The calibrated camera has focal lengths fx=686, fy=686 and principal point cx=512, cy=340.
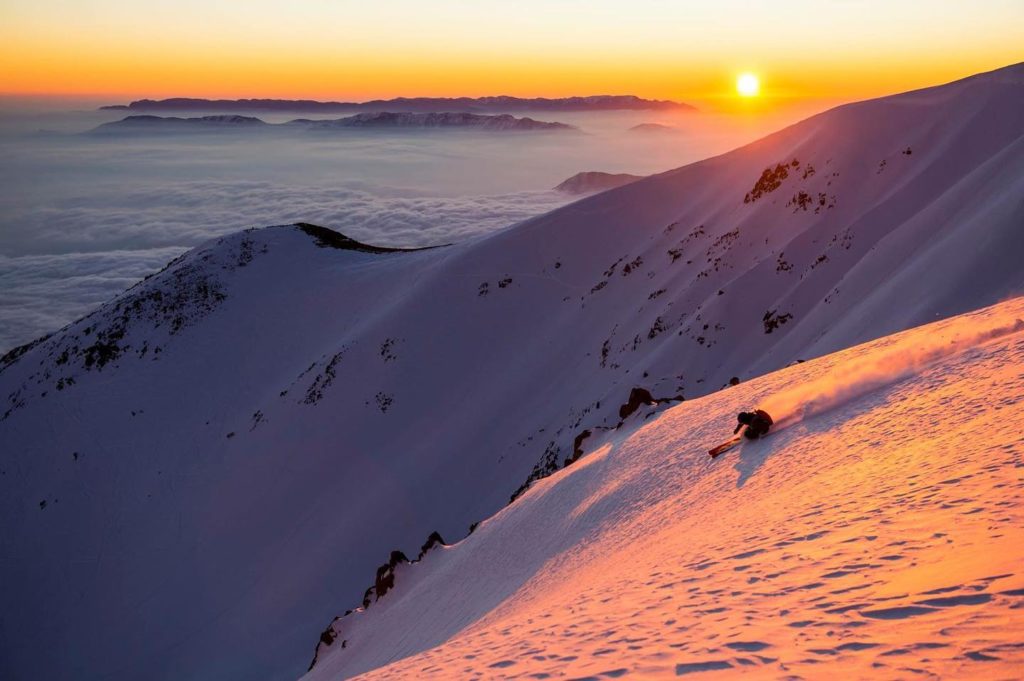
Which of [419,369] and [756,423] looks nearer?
[756,423]

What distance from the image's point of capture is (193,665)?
23.5 meters

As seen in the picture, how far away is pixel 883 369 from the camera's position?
11.5 meters

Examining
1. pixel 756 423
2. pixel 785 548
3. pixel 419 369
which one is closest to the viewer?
pixel 785 548

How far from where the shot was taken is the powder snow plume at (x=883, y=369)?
11.0 metres

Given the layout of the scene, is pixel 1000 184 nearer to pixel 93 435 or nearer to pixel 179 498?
pixel 179 498

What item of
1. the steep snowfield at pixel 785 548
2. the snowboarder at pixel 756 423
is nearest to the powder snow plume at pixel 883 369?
the steep snowfield at pixel 785 548

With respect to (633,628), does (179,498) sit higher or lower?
lower

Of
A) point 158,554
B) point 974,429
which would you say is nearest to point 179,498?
point 158,554

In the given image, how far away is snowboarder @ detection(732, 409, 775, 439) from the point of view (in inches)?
446

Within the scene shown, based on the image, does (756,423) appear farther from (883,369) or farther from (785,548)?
(785,548)

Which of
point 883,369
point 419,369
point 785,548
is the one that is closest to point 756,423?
point 883,369

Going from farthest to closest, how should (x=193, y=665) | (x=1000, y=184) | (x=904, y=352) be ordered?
(x=193, y=665), (x=1000, y=184), (x=904, y=352)

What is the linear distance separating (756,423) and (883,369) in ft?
7.64

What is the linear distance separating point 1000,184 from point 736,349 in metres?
9.25
